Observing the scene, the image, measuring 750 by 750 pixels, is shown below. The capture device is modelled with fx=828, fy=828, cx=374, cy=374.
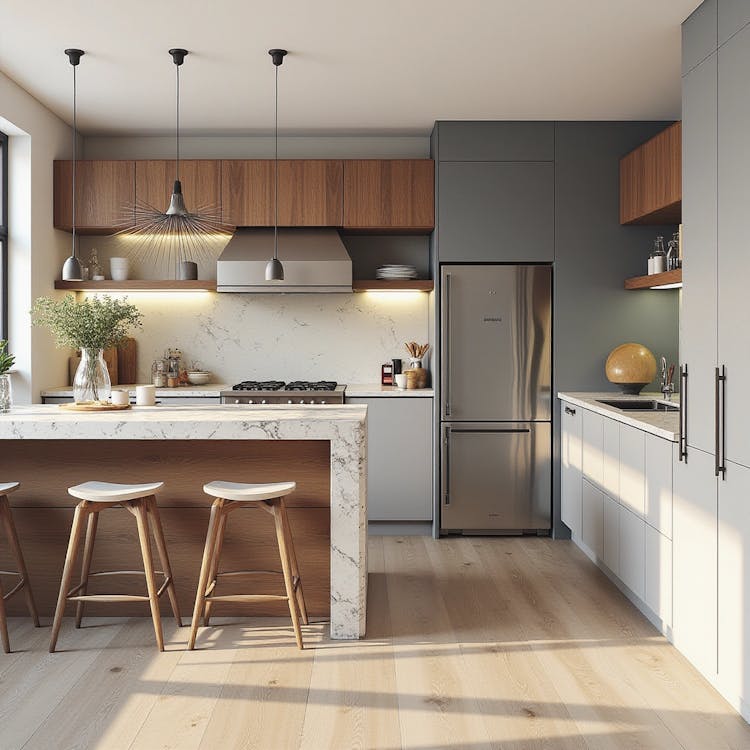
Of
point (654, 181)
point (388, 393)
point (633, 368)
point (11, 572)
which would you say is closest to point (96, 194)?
point (388, 393)

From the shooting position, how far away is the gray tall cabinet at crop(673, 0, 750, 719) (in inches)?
112

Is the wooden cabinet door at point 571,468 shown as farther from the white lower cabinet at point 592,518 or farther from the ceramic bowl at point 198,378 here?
the ceramic bowl at point 198,378

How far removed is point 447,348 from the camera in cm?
534

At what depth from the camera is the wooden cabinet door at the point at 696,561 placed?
9.95ft

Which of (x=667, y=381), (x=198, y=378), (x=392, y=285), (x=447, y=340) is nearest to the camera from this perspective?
(x=667, y=381)

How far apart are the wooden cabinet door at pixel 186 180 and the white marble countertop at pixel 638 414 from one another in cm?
266

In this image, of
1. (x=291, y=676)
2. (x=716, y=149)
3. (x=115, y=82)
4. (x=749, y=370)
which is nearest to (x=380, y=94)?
(x=115, y=82)

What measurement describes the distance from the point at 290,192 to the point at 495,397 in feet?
6.26

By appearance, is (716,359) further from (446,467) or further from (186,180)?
(186,180)

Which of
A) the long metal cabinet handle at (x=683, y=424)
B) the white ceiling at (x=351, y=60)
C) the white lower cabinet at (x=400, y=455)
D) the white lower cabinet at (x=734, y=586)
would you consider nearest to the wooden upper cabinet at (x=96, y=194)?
the white ceiling at (x=351, y=60)

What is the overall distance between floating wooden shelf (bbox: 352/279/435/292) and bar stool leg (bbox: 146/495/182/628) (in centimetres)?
243

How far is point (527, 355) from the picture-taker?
535cm

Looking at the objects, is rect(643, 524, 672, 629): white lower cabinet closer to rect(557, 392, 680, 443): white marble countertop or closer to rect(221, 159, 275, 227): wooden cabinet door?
rect(557, 392, 680, 443): white marble countertop

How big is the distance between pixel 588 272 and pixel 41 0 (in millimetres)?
3486
